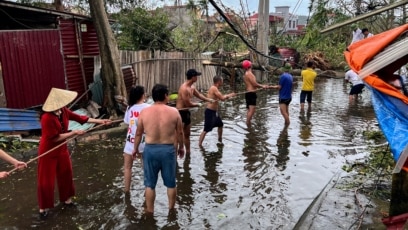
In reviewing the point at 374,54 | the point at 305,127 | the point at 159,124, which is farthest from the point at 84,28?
the point at 374,54

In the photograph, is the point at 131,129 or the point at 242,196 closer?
the point at 131,129

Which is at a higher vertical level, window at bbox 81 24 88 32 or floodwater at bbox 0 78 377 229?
window at bbox 81 24 88 32

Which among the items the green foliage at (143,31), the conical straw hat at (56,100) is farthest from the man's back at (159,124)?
the green foliage at (143,31)

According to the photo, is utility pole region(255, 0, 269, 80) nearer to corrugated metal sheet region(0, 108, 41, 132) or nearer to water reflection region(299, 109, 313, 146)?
water reflection region(299, 109, 313, 146)

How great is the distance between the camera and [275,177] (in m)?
7.01

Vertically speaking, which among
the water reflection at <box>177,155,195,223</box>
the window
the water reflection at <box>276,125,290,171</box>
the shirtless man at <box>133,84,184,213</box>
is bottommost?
the water reflection at <box>177,155,195,223</box>

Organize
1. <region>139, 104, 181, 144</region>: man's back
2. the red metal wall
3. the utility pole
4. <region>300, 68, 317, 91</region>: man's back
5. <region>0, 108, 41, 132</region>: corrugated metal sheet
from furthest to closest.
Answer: the utility pole → <region>300, 68, 317, 91</region>: man's back → the red metal wall → <region>0, 108, 41, 132</region>: corrugated metal sheet → <region>139, 104, 181, 144</region>: man's back

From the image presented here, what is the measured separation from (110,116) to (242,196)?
232 inches

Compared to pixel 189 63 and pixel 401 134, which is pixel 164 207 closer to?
pixel 401 134

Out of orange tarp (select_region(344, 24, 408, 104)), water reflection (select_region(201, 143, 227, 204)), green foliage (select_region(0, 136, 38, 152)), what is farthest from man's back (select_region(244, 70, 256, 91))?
orange tarp (select_region(344, 24, 408, 104))

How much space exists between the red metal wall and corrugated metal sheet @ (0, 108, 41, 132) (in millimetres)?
2980

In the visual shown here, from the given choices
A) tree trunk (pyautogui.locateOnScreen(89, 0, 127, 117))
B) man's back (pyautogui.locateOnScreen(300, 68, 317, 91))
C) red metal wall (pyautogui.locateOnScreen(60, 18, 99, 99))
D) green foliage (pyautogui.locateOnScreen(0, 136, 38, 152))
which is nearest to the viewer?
green foliage (pyautogui.locateOnScreen(0, 136, 38, 152))

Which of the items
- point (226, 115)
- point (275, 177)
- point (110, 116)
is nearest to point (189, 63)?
point (226, 115)

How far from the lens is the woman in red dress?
5.11 m
